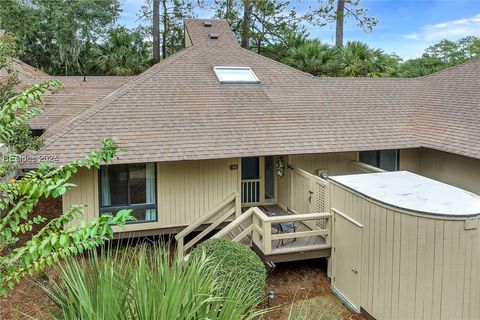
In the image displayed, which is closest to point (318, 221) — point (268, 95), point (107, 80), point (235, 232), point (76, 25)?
point (235, 232)

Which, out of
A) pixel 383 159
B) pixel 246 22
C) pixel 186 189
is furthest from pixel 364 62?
pixel 186 189

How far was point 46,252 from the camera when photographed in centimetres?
330

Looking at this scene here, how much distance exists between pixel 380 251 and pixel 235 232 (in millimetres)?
4280

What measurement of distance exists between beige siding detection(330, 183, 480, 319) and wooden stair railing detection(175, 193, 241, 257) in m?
4.29

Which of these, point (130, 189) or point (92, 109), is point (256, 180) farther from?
point (92, 109)

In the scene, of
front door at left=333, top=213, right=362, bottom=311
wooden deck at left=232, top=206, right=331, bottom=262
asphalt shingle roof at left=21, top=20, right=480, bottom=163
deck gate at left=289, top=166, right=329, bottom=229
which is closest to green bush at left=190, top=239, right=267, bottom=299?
wooden deck at left=232, top=206, right=331, bottom=262

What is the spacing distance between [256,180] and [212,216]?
2303mm

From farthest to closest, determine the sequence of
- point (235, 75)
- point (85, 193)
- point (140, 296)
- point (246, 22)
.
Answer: point (246, 22)
point (235, 75)
point (85, 193)
point (140, 296)

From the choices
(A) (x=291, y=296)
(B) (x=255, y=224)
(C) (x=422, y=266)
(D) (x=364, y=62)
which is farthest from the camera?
(D) (x=364, y=62)

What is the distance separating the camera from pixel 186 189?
11555 millimetres

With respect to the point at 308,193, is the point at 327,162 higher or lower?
higher

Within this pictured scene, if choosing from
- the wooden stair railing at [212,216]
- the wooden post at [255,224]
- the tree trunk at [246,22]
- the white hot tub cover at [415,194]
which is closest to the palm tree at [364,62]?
the tree trunk at [246,22]

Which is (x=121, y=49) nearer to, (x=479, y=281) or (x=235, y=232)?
(x=235, y=232)

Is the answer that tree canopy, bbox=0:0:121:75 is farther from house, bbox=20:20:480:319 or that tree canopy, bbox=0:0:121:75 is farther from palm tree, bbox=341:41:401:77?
palm tree, bbox=341:41:401:77
